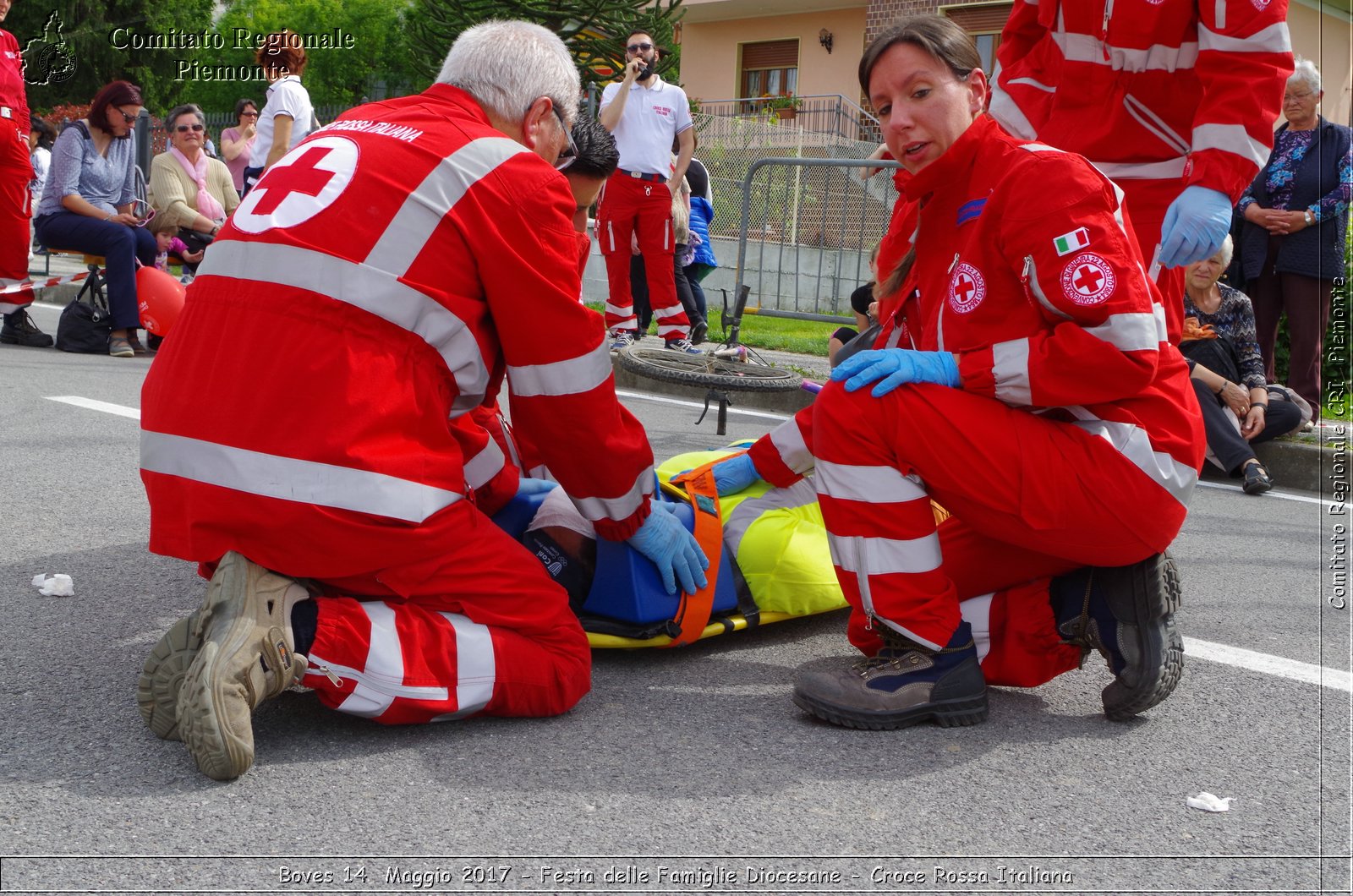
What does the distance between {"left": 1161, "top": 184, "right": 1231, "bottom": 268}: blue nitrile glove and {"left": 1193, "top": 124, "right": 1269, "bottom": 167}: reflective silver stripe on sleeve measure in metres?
0.12

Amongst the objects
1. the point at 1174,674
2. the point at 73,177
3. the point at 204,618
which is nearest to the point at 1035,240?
the point at 1174,674

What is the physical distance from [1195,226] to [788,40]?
93.4ft

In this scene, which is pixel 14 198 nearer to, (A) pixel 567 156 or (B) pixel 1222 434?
(A) pixel 567 156

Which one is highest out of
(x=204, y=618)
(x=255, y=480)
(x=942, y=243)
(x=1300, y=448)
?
(x=942, y=243)

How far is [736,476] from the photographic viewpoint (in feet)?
11.3

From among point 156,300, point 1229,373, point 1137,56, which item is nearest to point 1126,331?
point 1137,56

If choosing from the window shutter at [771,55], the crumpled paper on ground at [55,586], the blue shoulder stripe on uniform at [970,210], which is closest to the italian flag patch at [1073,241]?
the blue shoulder stripe on uniform at [970,210]

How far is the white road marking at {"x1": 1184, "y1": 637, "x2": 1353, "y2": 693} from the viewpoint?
10.6ft

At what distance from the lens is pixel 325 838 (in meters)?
2.11

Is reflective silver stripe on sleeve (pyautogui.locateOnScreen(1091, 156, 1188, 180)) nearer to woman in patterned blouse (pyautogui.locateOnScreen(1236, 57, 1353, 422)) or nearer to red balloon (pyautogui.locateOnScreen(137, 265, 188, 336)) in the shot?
woman in patterned blouse (pyautogui.locateOnScreen(1236, 57, 1353, 422))

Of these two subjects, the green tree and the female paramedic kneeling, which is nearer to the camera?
the female paramedic kneeling

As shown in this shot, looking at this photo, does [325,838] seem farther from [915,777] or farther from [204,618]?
[915,777]

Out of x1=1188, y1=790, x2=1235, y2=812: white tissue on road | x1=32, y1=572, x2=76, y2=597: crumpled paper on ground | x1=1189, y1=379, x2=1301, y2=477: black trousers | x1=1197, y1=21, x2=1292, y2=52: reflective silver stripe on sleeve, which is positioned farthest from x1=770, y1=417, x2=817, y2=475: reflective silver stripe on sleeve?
x1=1189, y1=379, x2=1301, y2=477: black trousers

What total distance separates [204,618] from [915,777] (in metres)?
1.37
